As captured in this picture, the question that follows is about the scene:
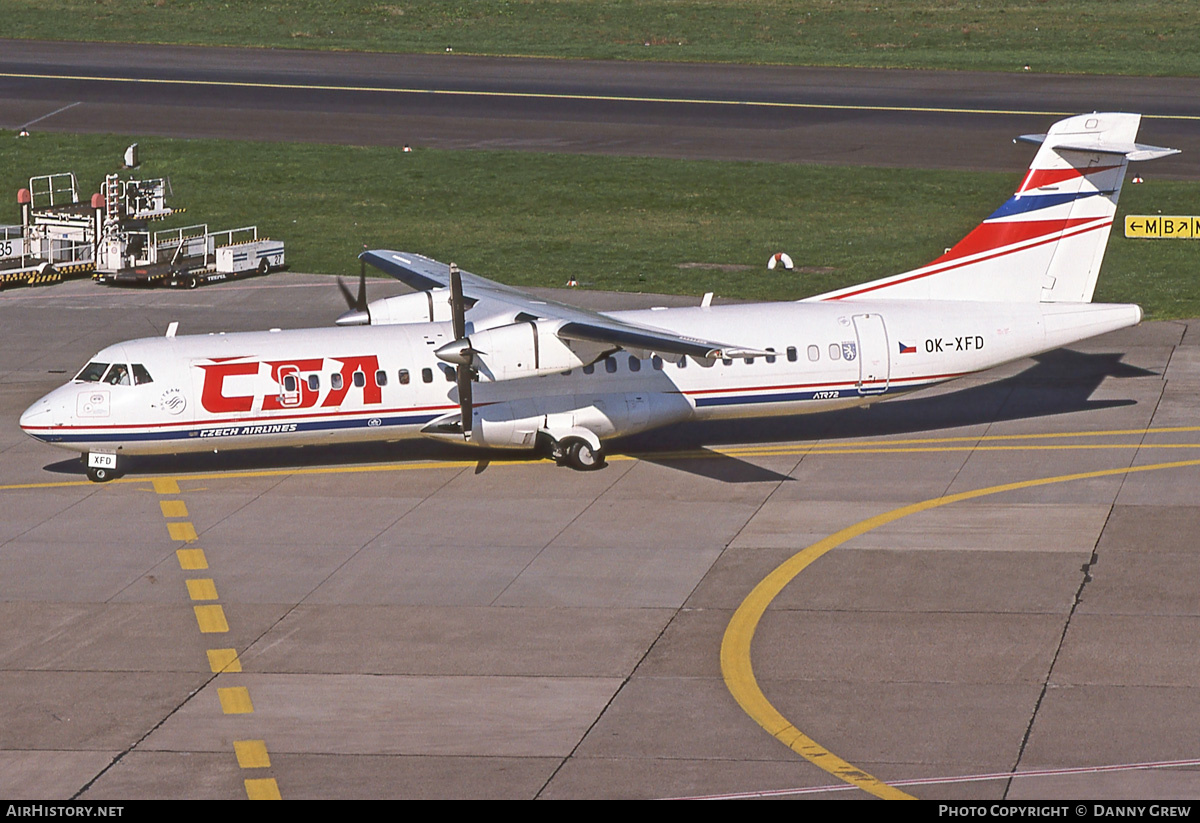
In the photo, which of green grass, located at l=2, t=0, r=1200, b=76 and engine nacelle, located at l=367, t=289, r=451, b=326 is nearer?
engine nacelle, located at l=367, t=289, r=451, b=326

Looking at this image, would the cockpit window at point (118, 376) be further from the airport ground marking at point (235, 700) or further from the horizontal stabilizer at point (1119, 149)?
the horizontal stabilizer at point (1119, 149)

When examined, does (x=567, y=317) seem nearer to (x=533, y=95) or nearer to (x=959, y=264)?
(x=959, y=264)

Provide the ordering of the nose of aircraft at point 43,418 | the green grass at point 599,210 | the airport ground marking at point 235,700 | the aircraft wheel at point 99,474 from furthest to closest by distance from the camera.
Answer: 1. the green grass at point 599,210
2. the aircraft wheel at point 99,474
3. the nose of aircraft at point 43,418
4. the airport ground marking at point 235,700

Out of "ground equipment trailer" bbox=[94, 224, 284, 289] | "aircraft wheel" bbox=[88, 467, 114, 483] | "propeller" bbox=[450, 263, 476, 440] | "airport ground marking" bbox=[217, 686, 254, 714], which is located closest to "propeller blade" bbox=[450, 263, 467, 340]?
"propeller" bbox=[450, 263, 476, 440]

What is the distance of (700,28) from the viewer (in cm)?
9506

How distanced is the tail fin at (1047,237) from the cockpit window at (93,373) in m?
15.1

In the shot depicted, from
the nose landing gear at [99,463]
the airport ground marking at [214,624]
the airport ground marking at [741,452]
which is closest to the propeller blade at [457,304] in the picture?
the airport ground marking at [741,452]

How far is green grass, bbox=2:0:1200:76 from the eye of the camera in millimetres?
85125

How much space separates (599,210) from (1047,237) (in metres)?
26.1

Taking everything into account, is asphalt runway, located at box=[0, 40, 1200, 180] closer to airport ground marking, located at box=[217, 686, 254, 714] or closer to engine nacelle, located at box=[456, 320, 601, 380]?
engine nacelle, located at box=[456, 320, 601, 380]

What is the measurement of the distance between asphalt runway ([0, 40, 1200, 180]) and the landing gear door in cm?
3517

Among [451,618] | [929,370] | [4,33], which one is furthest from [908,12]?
[451,618]

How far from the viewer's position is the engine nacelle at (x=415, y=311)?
3462cm
